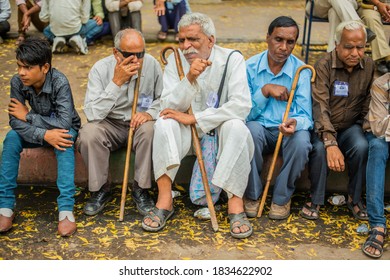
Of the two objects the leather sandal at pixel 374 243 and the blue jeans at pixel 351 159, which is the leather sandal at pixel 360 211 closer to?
the blue jeans at pixel 351 159

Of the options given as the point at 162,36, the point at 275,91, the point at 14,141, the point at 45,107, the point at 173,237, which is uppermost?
the point at 275,91

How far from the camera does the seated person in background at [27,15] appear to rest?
8125 millimetres

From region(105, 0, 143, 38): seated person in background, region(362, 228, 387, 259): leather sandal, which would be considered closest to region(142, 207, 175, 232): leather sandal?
region(362, 228, 387, 259): leather sandal

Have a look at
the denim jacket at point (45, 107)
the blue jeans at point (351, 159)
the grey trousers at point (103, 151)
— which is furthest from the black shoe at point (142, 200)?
the blue jeans at point (351, 159)

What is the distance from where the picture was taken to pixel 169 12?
820 centimetres

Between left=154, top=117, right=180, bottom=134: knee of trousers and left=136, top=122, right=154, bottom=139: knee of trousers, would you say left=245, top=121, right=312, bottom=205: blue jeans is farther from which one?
left=136, top=122, right=154, bottom=139: knee of trousers

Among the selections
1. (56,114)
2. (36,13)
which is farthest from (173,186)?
(36,13)

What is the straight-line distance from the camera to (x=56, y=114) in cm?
468

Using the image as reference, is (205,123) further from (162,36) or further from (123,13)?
(123,13)

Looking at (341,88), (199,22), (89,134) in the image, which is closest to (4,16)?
(89,134)

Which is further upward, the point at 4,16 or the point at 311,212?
the point at 4,16

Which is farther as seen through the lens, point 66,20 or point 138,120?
point 66,20

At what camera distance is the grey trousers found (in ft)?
15.3

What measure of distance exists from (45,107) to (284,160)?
191 cm
